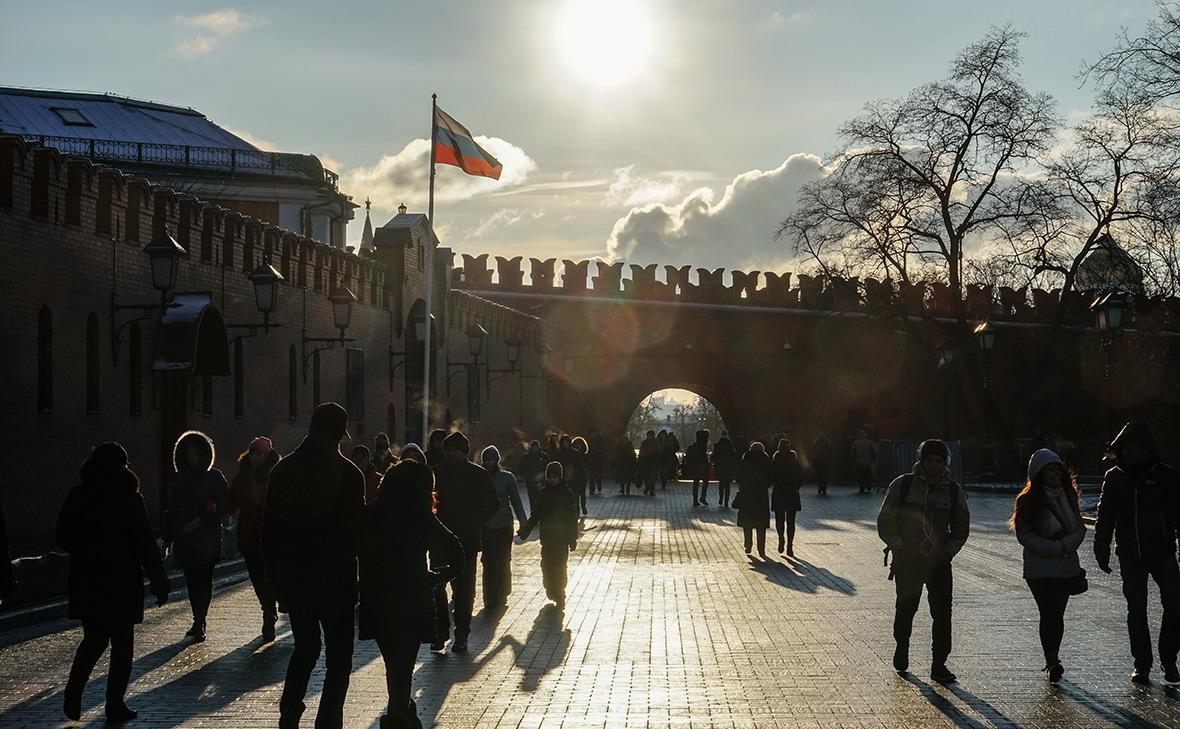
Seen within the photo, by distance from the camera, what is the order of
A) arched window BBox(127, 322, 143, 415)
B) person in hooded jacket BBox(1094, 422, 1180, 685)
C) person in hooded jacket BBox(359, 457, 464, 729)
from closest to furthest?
person in hooded jacket BBox(359, 457, 464, 729), person in hooded jacket BBox(1094, 422, 1180, 685), arched window BBox(127, 322, 143, 415)

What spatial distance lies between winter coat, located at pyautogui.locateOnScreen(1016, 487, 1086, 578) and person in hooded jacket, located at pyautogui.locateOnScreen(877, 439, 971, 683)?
1.25 feet

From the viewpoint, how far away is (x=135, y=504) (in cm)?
875

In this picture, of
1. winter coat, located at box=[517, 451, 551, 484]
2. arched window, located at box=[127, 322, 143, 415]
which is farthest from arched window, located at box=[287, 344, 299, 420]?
arched window, located at box=[127, 322, 143, 415]

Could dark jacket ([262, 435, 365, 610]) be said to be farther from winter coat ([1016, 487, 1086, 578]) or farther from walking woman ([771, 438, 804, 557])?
walking woman ([771, 438, 804, 557])

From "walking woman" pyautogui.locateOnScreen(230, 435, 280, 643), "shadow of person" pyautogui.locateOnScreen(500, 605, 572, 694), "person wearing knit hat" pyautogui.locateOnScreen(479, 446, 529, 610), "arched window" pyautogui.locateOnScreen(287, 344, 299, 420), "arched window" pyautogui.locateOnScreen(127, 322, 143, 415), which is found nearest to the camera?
"shadow of person" pyautogui.locateOnScreen(500, 605, 572, 694)

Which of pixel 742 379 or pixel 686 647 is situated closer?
pixel 686 647

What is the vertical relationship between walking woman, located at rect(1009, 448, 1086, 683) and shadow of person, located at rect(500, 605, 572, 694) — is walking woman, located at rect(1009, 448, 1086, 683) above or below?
above

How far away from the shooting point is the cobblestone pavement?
27.8 feet

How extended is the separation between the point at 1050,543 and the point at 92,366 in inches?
551

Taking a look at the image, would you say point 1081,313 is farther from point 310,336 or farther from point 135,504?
point 135,504

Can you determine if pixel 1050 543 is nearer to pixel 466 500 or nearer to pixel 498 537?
pixel 466 500

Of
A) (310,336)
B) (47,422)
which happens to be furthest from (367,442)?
(47,422)

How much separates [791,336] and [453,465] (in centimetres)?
4283

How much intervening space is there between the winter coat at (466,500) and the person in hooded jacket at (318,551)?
4542mm
